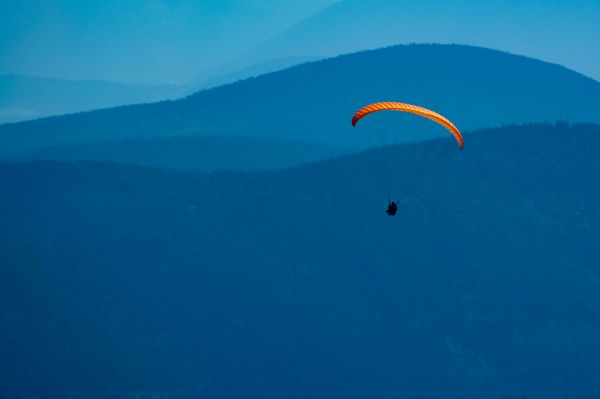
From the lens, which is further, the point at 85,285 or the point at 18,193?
the point at 18,193

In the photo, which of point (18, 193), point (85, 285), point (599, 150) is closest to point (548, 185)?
point (599, 150)

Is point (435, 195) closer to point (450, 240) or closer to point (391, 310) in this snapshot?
point (450, 240)

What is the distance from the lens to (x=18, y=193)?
618 ft

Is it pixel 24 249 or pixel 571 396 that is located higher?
pixel 571 396

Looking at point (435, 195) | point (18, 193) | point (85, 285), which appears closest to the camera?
point (85, 285)

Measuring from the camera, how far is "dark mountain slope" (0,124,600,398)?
116 metres

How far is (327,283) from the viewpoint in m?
135

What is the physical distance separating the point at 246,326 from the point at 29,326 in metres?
36.3

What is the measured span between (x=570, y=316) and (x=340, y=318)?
162ft

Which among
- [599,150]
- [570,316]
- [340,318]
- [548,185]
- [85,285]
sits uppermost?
[599,150]

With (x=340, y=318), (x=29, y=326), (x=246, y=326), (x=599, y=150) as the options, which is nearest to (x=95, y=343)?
(x=29, y=326)

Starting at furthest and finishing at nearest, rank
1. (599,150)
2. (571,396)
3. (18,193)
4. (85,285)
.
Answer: (18,193)
(599,150)
(571,396)
(85,285)

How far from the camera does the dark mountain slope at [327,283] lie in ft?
380

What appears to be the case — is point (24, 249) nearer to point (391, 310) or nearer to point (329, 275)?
point (329, 275)
